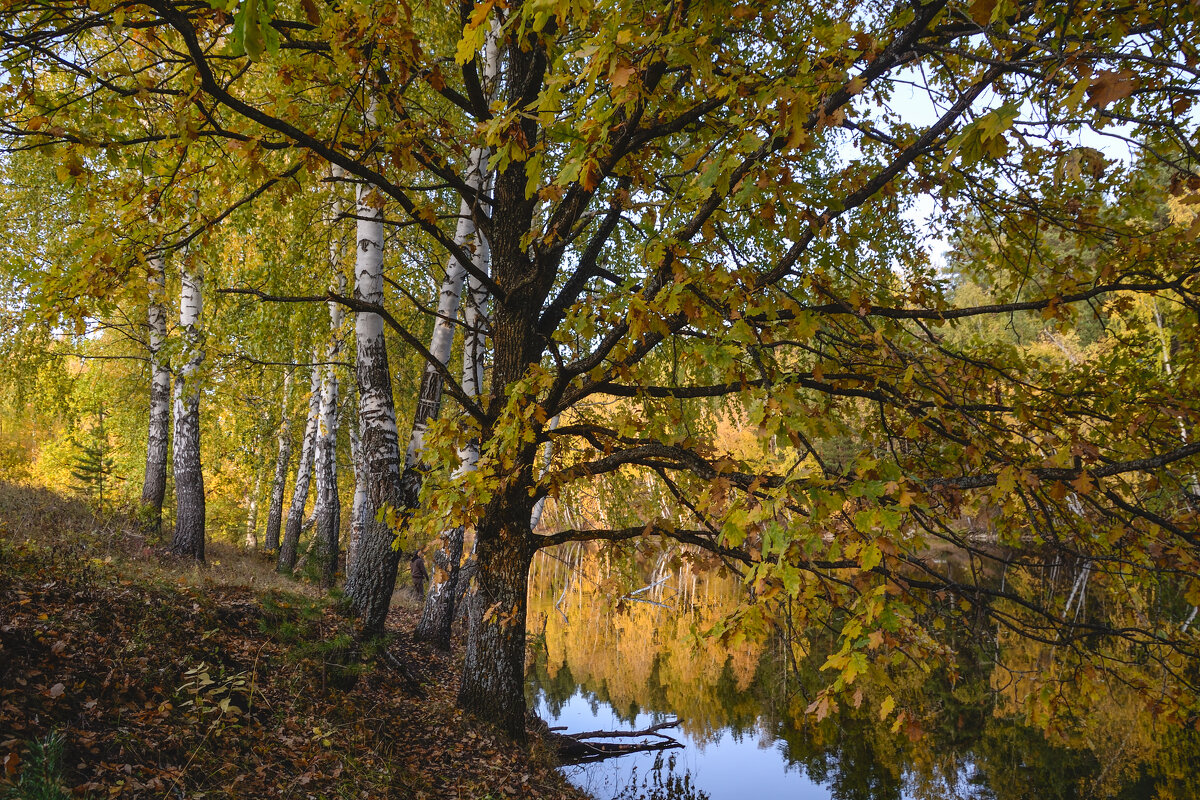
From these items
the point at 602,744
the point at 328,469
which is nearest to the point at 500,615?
the point at 602,744

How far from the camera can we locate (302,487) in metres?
13.0

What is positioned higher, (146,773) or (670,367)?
(670,367)

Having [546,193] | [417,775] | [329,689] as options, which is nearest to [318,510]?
[329,689]

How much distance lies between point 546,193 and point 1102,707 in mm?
13719

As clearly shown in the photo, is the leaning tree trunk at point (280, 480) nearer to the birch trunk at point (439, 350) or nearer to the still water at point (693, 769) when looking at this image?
the still water at point (693, 769)

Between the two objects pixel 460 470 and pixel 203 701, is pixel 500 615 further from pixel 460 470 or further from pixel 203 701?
pixel 203 701

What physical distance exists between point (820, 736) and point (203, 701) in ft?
30.1

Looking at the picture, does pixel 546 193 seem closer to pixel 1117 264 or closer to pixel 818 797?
pixel 1117 264

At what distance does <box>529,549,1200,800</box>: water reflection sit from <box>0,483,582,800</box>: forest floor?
1854mm

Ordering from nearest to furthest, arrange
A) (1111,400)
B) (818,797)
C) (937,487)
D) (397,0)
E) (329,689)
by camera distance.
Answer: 1. (937,487)
2. (397,0)
3. (1111,400)
4. (329,689)
5. (818,797)

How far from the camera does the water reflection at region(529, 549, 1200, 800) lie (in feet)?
27.0

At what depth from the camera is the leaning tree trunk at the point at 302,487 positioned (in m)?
12.1

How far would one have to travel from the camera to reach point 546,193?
3492 millimetres

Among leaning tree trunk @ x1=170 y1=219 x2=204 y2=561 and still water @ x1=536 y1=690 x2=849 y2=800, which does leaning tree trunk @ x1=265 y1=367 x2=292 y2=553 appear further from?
still water @ x1=536 y1=690 x2=849 y2=800
